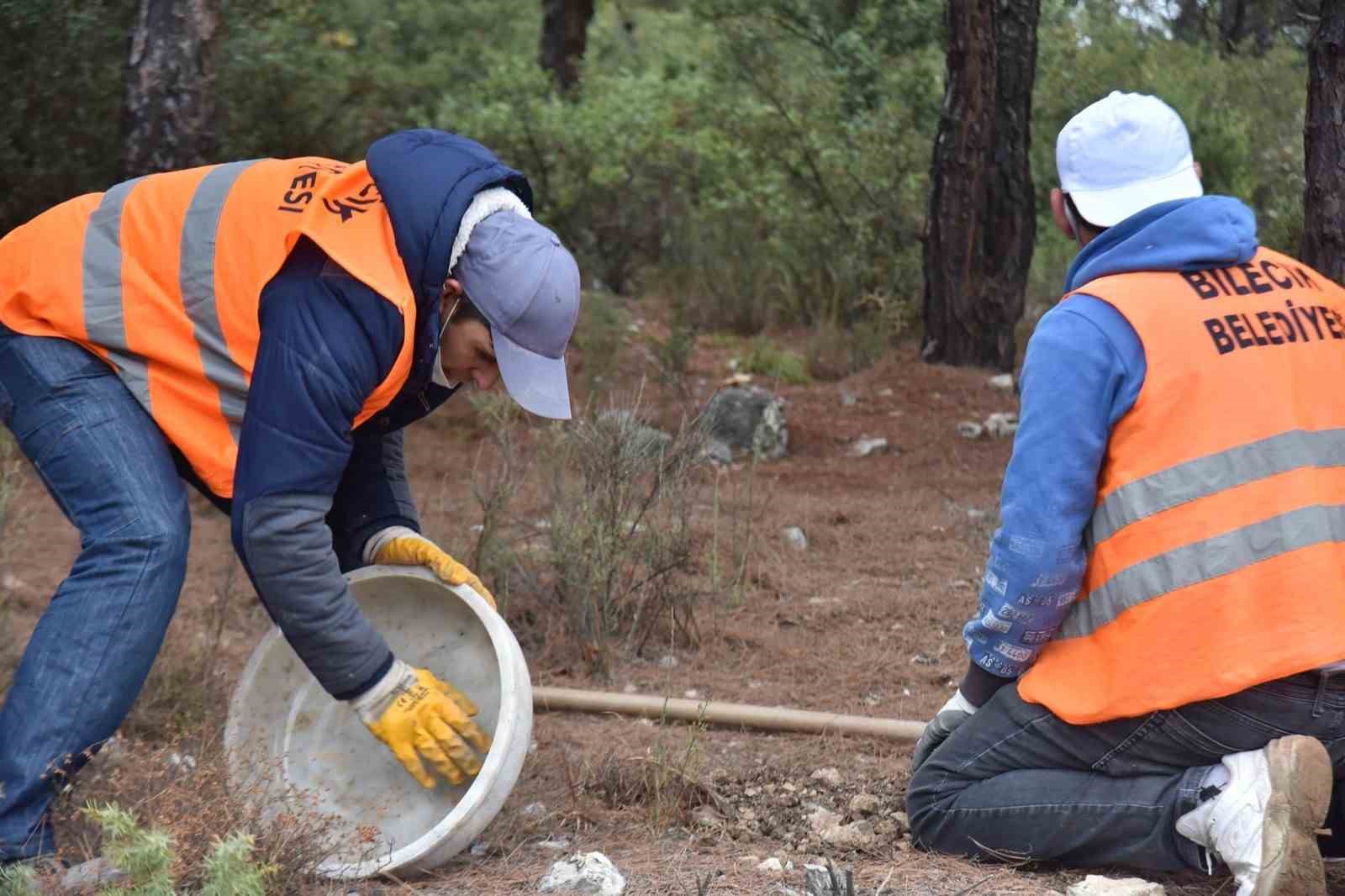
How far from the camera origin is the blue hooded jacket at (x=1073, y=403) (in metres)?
2.60

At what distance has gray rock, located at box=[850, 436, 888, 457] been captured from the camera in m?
6.64

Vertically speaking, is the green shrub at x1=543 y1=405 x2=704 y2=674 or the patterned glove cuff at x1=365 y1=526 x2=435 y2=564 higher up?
the patterned glove cuff at x1=365 y1=526 x2=435 y2=564

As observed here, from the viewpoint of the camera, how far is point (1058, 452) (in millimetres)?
2625

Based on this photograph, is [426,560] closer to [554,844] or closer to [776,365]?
[554,844]

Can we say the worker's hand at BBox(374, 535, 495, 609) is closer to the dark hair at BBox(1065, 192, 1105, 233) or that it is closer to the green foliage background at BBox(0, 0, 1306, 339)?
the dark hair at BBox(1065, 192, 1105, 233)

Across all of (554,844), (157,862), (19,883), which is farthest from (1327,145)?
(19,883)

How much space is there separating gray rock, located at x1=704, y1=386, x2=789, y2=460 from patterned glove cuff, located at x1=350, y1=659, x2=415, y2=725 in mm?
3714

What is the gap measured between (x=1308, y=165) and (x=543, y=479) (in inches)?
94.2

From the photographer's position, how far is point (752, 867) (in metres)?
2.85

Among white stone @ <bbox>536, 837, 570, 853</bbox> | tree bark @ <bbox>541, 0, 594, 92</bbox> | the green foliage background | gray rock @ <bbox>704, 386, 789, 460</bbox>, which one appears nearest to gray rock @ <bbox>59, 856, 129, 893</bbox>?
white stone @ <bbox>536, 837, 570, 853</bbox>

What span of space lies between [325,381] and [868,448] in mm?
4384

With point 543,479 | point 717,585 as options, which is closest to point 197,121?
point 543,479

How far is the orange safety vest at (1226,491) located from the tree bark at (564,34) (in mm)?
11712

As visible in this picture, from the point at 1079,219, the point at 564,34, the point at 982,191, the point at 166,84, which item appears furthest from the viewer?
the point at 564,34
